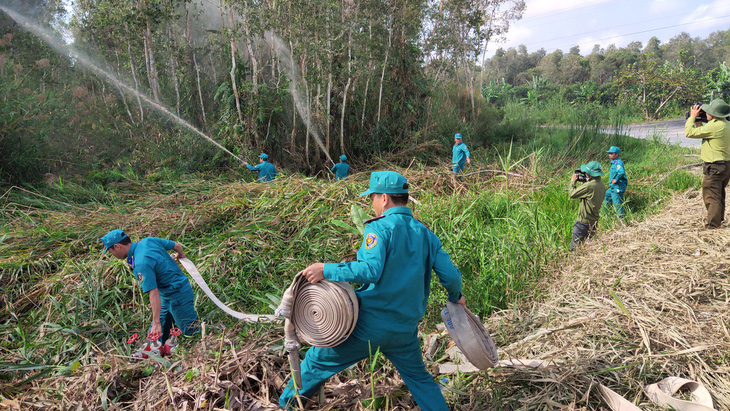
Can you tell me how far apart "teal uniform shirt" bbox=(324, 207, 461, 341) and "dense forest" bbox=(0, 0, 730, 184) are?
8.09 meters

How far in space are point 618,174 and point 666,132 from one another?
11044mm

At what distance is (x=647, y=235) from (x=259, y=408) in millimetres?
4143

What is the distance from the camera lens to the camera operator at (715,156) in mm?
4348

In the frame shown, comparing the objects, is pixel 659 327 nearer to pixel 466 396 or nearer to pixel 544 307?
→ pixel 544 307

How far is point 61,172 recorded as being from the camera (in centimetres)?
855

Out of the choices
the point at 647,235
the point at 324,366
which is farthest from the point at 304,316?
the point at 647,235

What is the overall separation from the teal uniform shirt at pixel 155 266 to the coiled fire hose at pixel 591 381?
2267mm

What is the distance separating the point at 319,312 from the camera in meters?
2.01

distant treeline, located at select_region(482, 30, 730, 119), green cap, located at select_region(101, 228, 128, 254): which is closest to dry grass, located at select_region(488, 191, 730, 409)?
green cap, located at select_region(101, 228, 128, 254)

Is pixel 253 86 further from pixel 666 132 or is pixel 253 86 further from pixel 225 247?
pixel 666 132

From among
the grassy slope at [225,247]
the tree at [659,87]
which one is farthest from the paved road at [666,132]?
the grassy slope at [225,247]

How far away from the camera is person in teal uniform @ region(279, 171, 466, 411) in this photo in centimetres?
202

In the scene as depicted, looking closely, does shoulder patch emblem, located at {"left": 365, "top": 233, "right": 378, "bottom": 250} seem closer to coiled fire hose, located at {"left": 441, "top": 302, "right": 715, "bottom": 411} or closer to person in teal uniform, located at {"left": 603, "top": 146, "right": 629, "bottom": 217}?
coiled fire hose, located at {"left": 441, "top": 302, "right": 715, "bottom": 411}

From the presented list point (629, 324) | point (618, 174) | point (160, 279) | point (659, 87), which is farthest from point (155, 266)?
point (659, 87)
